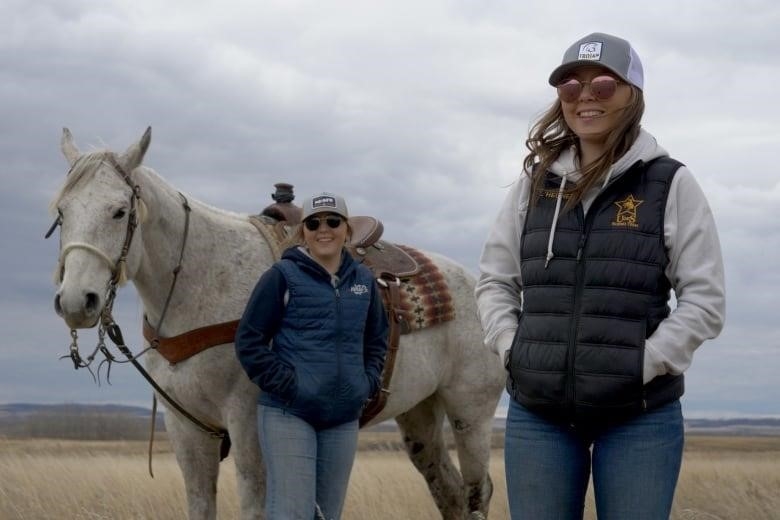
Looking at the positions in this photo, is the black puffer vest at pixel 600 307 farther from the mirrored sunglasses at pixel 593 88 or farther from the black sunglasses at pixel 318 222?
the black sunglasses at pixel 318 222

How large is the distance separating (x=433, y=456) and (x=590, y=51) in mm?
4409

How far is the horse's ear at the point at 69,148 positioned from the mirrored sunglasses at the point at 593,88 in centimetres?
259

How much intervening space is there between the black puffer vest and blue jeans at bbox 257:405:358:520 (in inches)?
64.1

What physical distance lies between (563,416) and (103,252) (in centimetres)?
239

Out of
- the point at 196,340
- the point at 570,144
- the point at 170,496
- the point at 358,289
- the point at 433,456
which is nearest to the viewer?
the point at 570,144

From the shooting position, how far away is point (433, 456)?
658 centimetres

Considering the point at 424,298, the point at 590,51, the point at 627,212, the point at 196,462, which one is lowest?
the point at 196,462

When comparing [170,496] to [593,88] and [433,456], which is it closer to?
[433,456]

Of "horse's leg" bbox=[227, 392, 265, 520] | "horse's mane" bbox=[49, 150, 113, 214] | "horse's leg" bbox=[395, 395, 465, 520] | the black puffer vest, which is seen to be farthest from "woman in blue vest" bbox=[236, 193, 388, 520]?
"horse's leg" bbox=[395, 395, 465, 520]

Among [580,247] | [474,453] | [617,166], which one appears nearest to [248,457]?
[474,453]

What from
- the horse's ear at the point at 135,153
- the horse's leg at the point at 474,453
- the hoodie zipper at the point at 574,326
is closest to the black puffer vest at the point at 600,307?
the hoodie zipper at the point at 574,326

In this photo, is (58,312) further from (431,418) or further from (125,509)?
(125,509)

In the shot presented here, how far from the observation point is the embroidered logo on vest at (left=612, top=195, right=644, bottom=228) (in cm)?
255

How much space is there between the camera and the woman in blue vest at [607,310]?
2492 mm
